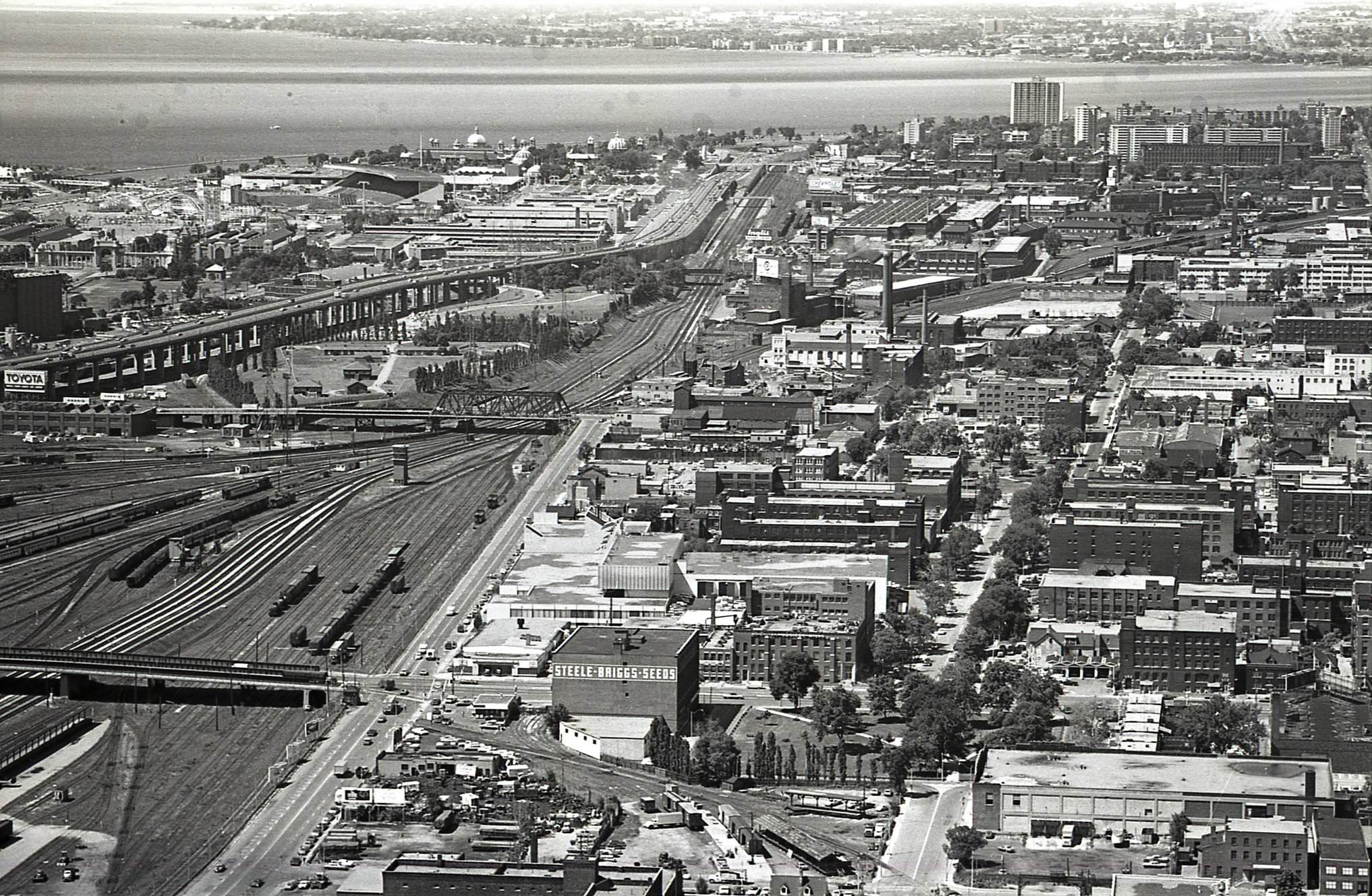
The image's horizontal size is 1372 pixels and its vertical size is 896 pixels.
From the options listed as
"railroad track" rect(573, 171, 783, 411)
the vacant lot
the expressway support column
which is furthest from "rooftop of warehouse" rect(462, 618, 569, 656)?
"railroad track" rect(573, 171, 783, 411)

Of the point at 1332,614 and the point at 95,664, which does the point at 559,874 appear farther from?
the point at 1332,614

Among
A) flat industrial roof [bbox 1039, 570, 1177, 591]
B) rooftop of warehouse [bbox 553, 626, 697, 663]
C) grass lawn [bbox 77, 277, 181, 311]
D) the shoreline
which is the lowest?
the shoreline

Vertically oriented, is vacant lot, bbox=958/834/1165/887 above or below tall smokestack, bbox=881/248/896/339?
above

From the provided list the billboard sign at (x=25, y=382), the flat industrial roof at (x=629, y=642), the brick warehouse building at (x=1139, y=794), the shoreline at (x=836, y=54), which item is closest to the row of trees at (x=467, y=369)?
the billboard sign at (x=25, y=382)

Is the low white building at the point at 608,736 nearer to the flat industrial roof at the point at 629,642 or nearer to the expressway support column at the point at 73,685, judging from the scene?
the flat industrial roof at the point at 629,642

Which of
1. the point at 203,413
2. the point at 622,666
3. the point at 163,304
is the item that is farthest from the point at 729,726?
the point at 163,304

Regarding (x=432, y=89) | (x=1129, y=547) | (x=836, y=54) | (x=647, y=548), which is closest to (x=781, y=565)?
(x=647, y=548)

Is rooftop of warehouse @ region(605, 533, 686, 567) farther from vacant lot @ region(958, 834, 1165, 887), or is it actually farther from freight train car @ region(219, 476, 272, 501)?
vacant lot @ region(958, 834, 1165, 887)

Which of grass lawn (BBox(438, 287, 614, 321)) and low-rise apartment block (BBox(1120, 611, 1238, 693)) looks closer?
low-rise apartment block (BBox(1120, 611, 1238, 693))
